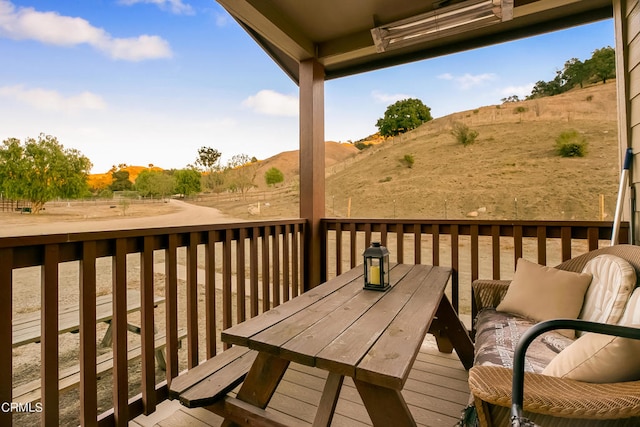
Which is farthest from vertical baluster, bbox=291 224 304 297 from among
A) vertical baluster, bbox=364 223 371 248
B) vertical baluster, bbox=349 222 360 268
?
vertical baluster, bbox=364 223 371 248

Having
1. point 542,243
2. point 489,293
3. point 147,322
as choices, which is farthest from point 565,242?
point 147,322

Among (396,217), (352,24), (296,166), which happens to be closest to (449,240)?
(396,217)

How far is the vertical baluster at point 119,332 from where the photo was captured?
1.46 m

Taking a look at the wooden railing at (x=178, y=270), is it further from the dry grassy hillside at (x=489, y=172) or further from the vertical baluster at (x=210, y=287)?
the dry grassy hillside at (x=489, y=172)

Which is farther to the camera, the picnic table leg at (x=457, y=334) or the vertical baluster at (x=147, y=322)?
the picnic table leg at (x=457, y=334)

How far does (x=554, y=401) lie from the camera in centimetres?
85

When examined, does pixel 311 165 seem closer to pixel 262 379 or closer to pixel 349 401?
pixel 349 401

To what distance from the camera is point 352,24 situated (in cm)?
285

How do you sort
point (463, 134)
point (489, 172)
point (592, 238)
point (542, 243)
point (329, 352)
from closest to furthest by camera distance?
point (329, 352)
point (592, 238)
point (542, 243)
point (489, 172)
point (463, 134)

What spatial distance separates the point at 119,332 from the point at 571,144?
3.50 meters

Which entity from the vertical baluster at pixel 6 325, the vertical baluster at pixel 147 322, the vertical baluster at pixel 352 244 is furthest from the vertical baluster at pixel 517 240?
the vertical baluster at pixel 6 325

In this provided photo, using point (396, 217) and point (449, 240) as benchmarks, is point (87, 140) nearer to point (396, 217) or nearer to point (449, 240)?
point (396, 217)

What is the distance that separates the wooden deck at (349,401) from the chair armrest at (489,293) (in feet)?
1.59

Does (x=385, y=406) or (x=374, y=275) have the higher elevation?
(x=374, y=275)
